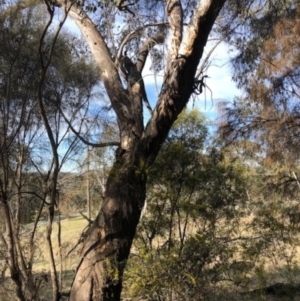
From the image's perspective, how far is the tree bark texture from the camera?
3672 millimetres

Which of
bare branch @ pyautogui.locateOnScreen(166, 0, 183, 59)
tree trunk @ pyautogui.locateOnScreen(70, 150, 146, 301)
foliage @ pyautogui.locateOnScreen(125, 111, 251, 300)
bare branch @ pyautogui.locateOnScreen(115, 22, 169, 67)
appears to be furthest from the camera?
bare branch @ pyautogui.locateOnScreen(115, 22, 169, 67)

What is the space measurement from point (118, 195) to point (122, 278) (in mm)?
718

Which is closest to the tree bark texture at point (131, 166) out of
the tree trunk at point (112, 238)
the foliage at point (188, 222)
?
the tree trunk at point (112, 238)

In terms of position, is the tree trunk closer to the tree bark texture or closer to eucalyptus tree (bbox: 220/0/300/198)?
the tree bark texture

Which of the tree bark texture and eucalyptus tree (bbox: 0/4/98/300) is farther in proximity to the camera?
eucalyptus tree (bbox: 0/4/98/300)

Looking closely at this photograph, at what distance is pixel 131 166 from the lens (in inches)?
158

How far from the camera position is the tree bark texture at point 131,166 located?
12.0 feet

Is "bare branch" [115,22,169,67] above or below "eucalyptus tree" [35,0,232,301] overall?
above

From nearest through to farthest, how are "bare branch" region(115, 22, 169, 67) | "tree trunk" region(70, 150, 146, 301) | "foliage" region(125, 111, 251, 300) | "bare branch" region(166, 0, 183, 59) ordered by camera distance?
"foliage" region(125, 111, 251, 300) → "tree trunk" region(70, 150, 146, 301) → "bare branch" region(166, 0, 183, 59) → "bare branch" region(115, 22, 169, 67)

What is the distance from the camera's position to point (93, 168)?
7.62 metres

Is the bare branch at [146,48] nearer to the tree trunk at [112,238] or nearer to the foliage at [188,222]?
the foliage at [188,222]

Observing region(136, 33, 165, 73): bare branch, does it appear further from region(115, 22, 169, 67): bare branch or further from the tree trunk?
the tree trunk

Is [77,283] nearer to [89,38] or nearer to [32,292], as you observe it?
[32,292]

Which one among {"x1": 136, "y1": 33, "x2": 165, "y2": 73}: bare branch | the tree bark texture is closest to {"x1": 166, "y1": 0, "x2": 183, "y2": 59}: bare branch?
the tree bark texture
